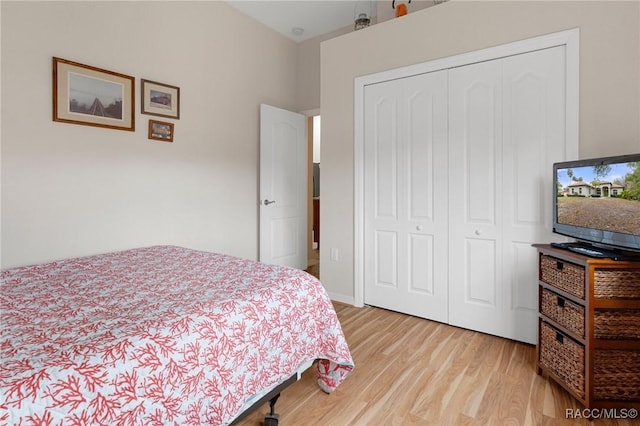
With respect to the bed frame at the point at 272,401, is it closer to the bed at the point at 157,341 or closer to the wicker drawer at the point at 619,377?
the bed at the point at 157,341

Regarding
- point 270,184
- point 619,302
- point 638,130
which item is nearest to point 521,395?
point 619,302

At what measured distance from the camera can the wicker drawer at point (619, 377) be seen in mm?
1608

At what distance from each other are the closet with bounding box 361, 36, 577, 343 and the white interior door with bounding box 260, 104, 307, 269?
1.32 metres

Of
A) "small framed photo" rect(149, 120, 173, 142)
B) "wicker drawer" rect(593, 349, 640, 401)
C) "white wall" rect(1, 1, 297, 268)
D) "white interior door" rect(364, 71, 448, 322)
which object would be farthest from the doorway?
"wicker drawer" rect(593, 349, 640, 401)

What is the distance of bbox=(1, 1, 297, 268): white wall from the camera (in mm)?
2283

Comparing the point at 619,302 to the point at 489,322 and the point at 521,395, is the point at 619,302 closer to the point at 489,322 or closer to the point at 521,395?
the point at 521,395

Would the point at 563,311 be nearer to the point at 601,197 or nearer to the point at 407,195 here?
the point at 601,197

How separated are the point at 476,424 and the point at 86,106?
329 centimetres

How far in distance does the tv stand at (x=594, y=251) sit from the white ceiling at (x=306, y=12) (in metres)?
3.22

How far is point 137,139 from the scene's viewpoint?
9.56 ft

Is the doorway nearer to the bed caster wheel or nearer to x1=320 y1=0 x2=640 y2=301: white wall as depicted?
x1=320 y1=0 x2=640 y2=301: white wall

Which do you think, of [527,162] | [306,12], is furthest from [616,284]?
[306,12]

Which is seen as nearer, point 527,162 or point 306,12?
point 527,162

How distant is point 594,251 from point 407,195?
1.42 metres
